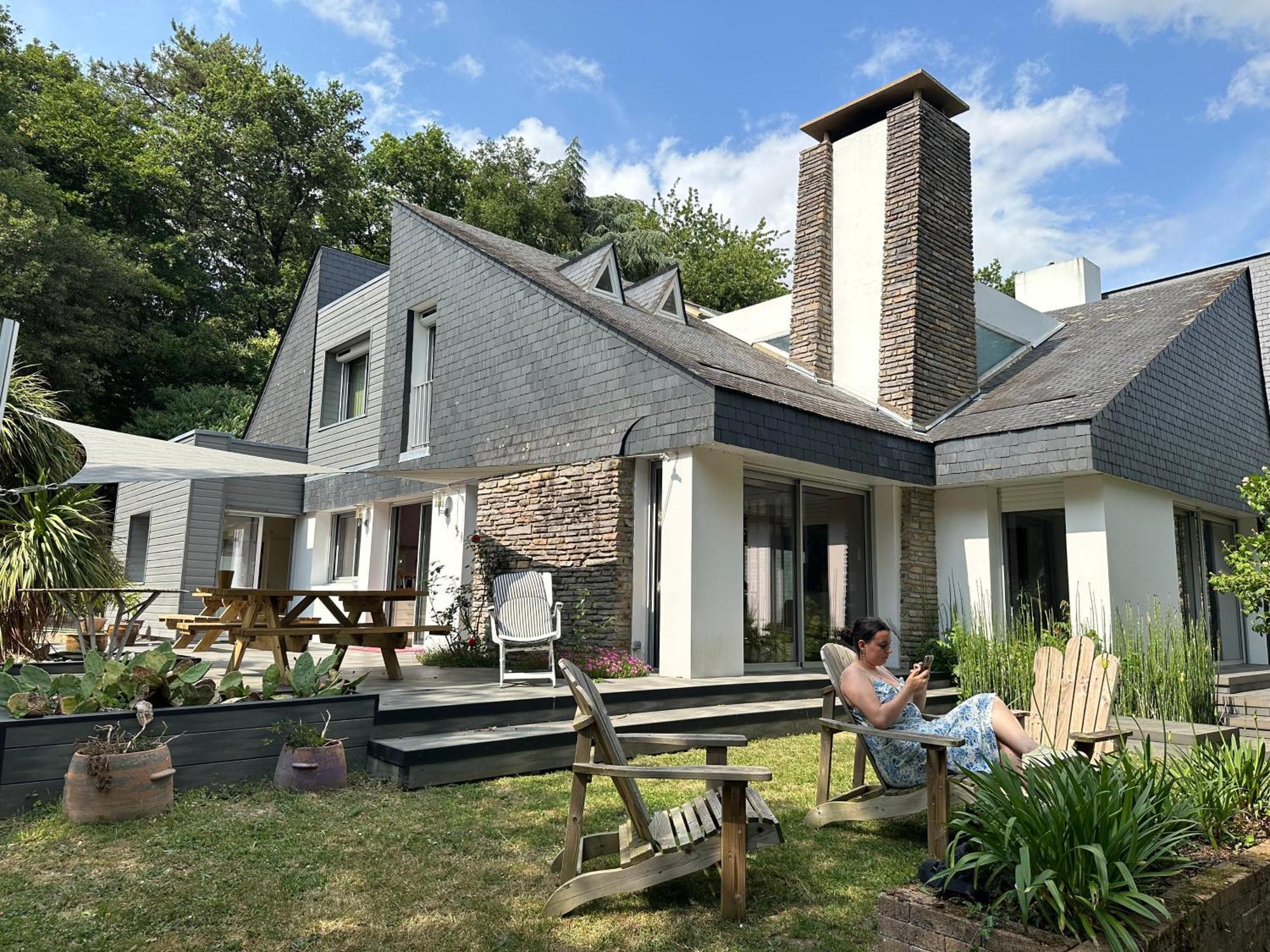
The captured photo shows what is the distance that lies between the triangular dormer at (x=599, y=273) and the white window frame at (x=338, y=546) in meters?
5.39

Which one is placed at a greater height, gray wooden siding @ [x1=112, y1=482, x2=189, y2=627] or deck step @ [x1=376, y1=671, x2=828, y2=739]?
gray wooden siding @ [x1=112, y1=482, x2=189, y2=627]

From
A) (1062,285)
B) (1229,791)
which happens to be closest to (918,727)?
(1229,791)

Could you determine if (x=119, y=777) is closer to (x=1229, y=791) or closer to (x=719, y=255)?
(x=1229, y=791)

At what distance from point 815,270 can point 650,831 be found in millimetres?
10057

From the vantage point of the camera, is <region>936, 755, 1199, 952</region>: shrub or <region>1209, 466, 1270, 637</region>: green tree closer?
<region>936, 755, 1199, 952</region>: shrub

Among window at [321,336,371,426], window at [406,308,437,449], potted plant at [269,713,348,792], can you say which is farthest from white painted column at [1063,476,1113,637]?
window at [321,336,371,426]

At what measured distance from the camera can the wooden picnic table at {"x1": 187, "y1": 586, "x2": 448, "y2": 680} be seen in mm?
6035

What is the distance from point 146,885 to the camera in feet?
10.3

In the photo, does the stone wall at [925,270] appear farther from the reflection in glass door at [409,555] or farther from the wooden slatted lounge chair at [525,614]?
the reflection in glass door at [409,555]

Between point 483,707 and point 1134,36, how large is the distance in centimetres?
1189

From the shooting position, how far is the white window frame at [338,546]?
1345cm

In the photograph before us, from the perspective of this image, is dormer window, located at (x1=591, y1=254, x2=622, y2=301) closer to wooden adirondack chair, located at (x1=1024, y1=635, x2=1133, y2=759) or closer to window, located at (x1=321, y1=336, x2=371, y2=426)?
window, located at (x1=321, y1=336, x2=371, y2=426)

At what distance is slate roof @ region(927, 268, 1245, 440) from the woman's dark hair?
205 inches

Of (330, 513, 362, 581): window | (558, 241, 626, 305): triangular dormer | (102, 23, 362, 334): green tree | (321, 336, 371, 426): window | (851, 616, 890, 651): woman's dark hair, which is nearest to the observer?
(851, 616, 890, 651): woman's dark hair
